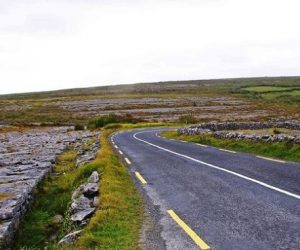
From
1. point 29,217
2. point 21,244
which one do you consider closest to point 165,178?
point 29,217

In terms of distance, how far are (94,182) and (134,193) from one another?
6.60 feet

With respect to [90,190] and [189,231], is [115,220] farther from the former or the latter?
[90,190]

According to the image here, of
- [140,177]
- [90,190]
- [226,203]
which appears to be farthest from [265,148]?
[226,203]

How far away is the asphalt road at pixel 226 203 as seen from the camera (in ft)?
25.9

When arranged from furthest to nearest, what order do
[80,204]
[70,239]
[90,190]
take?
[90,190], [80,204], [70,239]

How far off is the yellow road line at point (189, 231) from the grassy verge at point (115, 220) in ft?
2.53

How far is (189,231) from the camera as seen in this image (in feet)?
28.2

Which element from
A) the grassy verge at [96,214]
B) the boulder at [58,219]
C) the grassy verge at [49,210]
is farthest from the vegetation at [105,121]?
the boulder at [58,219]

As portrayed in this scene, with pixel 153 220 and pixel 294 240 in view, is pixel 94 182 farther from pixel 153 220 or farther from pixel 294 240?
pixel 294 240

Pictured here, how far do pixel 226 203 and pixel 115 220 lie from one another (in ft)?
9.35

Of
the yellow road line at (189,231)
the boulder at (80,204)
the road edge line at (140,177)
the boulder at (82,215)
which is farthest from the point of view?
the road edge line at (140,177)

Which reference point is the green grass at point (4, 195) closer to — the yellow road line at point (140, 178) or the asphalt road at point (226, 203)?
the asphalt road at point (226, 203)

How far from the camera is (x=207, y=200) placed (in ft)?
37.2

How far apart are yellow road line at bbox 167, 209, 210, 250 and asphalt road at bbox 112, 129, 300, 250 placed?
4cm
